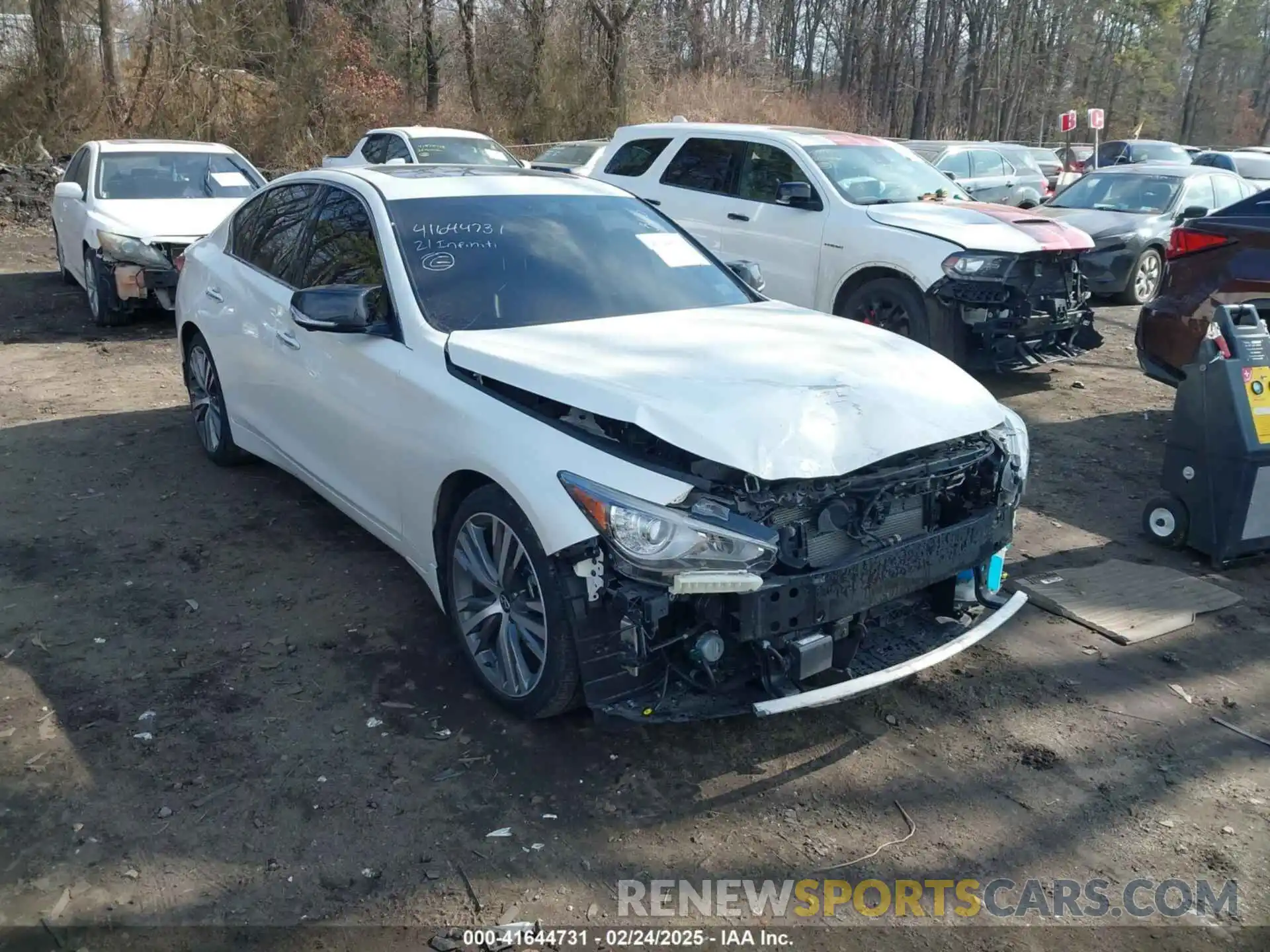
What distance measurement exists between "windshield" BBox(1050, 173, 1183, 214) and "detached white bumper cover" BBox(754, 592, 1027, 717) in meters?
10.4

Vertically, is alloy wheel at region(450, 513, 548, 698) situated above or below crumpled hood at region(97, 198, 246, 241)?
below

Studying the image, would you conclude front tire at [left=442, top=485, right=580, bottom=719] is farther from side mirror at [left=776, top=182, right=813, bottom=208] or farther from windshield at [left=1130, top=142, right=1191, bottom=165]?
windshield at [left=1130, top=142, right=1191, bottom=165]

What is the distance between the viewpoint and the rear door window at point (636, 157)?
983 cm

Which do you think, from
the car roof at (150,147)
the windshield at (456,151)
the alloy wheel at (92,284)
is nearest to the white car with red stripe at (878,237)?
the car roof at (150,147)

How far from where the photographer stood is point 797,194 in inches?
335

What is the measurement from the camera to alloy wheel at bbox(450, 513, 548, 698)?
11.7 feet

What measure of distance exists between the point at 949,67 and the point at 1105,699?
4940 cm

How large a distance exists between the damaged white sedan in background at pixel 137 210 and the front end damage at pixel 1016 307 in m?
6.34

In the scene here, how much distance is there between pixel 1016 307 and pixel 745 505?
5.33 meters

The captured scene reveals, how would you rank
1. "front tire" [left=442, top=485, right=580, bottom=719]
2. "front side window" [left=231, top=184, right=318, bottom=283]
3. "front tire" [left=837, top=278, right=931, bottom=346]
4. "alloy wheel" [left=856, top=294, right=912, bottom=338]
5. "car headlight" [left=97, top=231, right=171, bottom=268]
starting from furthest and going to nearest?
"car headlight" [left=97, top=231, right=171, bottom=268]
"alloy wheel" [left=856, top=294, right=912, bottom=338]
"front tire" [left=837, top=278, right=931, bottom=346]
"front side window" [left=231, top=184, right=318, bottom=283]
"front tire" [left=442, top=485, right=580, bottom=719]

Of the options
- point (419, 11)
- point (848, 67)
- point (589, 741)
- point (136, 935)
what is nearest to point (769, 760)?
point (589, 741)

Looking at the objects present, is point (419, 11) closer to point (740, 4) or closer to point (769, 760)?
point (740, 4)

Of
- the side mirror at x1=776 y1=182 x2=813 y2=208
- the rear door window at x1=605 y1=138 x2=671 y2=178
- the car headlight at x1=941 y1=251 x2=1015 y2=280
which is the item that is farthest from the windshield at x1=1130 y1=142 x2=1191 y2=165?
the car headlight at x1=941 y1=251 x2=1015 y2=280

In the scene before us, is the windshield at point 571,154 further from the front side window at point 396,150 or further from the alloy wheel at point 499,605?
the alloy wheel at point 499,605
